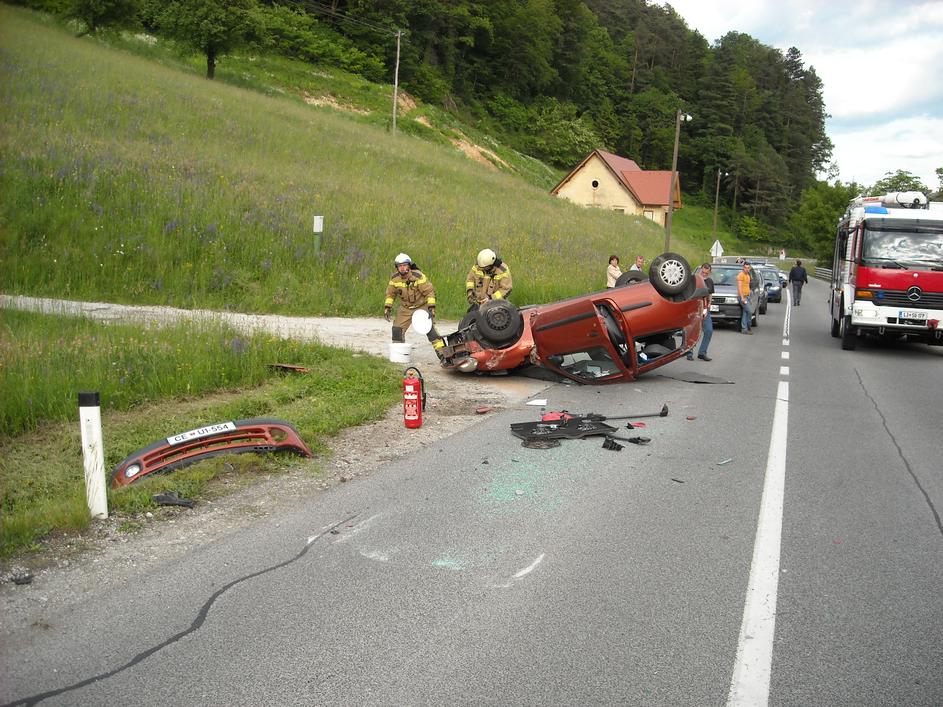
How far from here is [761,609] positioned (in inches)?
167

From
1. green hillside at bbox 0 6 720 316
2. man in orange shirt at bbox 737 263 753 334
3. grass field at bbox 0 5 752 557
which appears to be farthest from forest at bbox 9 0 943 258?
man in orange shirt at bbox 737 263 753 334

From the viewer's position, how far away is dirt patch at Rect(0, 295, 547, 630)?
4395 mm

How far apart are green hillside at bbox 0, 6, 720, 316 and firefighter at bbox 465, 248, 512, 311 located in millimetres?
5691

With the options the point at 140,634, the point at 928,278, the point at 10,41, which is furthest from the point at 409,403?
the point at 10,41

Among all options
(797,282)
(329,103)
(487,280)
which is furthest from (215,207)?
(329,103)

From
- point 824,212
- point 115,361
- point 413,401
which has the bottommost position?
point 413,401

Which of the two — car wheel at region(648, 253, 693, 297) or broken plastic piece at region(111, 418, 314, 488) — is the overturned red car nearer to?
car wheel at region(648, 253, 693, 297)

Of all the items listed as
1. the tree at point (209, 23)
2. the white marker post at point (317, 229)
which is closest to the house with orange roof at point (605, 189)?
the tree at point (209, 23)

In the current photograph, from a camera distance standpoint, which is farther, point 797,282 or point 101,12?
point 101,12

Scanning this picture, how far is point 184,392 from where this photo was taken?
29.0ft

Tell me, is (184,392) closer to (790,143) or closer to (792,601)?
(792,601)

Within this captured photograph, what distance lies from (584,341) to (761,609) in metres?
6.82

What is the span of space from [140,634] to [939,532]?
5.21m

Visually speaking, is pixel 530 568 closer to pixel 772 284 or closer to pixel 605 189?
pixel 772 284
